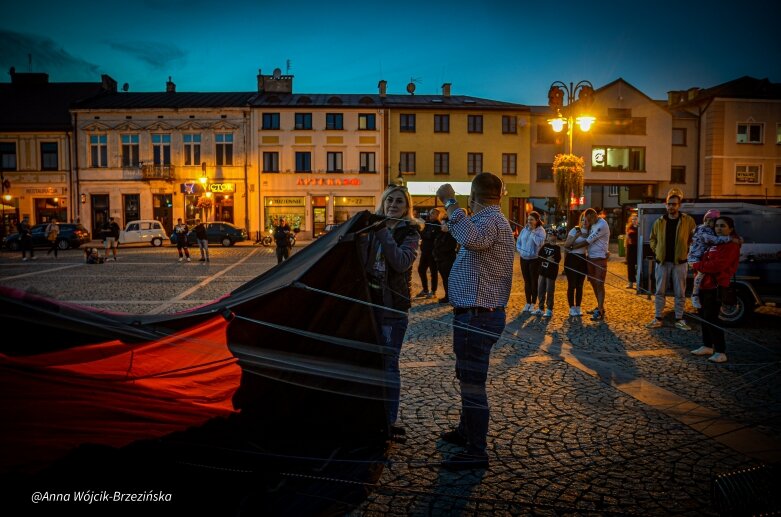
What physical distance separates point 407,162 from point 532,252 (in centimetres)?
3029

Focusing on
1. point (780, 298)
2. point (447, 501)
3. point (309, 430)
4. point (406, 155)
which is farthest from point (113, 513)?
point (406, 155)

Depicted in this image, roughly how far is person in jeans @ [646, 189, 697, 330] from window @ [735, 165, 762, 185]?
1480 inches

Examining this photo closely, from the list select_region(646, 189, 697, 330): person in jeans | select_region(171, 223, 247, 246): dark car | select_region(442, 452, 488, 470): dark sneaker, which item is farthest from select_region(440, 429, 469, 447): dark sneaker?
select_region(171, 223, 247, 246): dark car

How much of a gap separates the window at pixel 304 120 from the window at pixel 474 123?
12.1m

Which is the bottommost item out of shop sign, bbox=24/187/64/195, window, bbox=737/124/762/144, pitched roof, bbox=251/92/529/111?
shop sign, bbox=24/187/64/195

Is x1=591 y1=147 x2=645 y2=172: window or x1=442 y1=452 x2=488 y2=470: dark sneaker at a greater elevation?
x1=591 y1=147 x2=645 y2=172: window

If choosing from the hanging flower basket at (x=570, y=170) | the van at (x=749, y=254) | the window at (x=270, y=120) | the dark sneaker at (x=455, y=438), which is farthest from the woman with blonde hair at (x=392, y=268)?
the window at (x=270, y=120)

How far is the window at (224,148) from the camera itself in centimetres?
3856

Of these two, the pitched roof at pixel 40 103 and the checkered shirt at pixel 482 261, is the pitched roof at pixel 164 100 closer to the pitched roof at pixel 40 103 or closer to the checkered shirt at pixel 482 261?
the pitched roof at pixel 40 103

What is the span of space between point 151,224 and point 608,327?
99.6 feet

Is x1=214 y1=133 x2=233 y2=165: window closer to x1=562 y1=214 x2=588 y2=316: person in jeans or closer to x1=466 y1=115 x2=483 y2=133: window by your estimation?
x1=466 y1=115 x2=483 y2=133: window

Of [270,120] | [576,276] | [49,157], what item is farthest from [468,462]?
[49,157]

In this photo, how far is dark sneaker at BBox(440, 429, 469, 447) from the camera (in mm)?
3963

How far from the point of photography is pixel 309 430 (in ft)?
11.8
